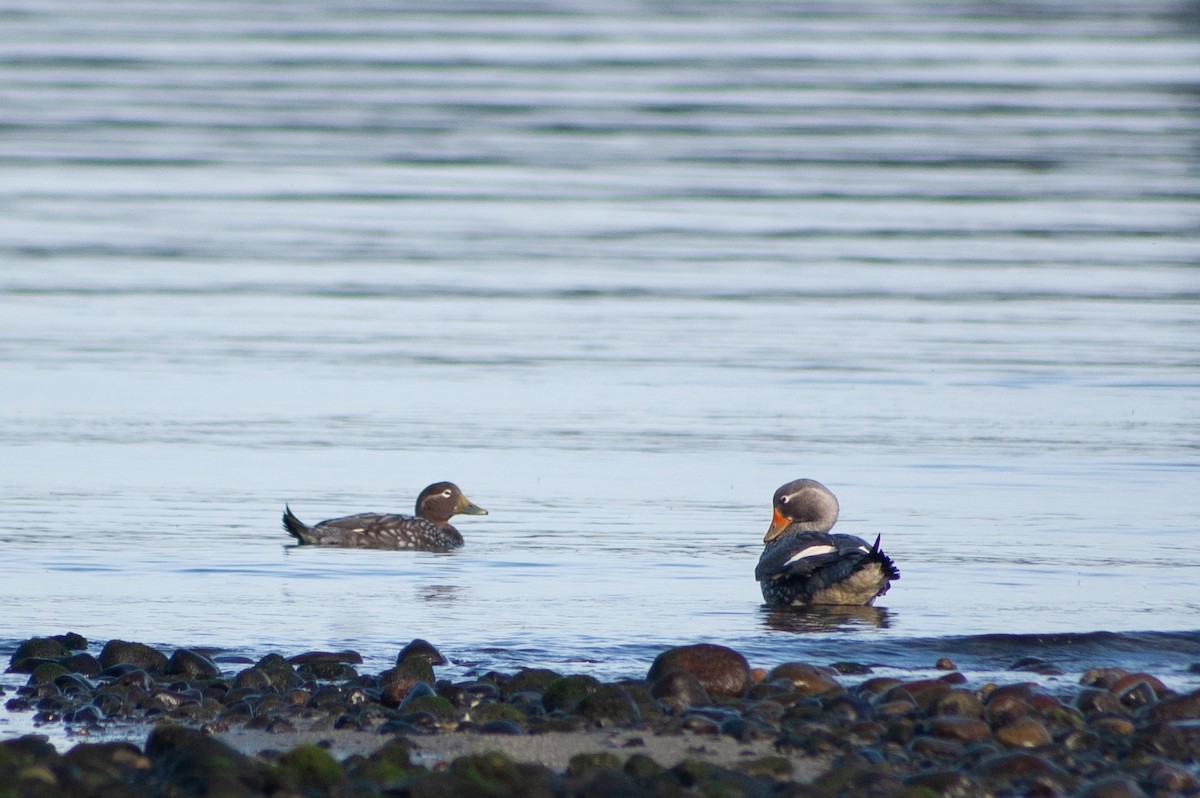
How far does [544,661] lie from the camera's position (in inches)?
351

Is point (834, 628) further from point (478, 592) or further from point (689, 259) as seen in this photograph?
point (689, 259)

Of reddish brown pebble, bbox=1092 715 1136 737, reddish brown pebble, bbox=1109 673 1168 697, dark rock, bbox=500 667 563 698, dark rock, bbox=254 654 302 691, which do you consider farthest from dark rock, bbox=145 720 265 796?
reddish brown pebble, bbox=1109 673 1168 697

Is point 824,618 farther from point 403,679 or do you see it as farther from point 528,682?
point 403,679

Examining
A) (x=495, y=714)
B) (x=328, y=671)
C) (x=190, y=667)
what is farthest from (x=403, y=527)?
(x=495, y=714)

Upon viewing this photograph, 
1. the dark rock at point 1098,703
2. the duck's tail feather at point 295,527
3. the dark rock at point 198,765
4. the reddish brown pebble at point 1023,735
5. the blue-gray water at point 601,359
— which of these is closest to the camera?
the dark rock at point 198,765

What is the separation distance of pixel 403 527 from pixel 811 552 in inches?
103

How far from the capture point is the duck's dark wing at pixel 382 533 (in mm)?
11719

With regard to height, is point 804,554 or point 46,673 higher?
point 804,554

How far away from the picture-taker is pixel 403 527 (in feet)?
39.3

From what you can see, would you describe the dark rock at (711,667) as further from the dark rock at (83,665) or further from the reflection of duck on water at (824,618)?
the dark rock at (83,665)

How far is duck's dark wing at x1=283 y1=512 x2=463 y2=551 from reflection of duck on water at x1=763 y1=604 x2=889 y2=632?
2262mm

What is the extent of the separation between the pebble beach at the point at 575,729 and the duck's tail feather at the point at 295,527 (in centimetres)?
291

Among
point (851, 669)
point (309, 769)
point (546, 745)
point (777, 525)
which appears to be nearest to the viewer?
point (309, 769)

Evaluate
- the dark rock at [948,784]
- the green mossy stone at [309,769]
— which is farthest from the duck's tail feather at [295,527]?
the dark rock at [948,784]
